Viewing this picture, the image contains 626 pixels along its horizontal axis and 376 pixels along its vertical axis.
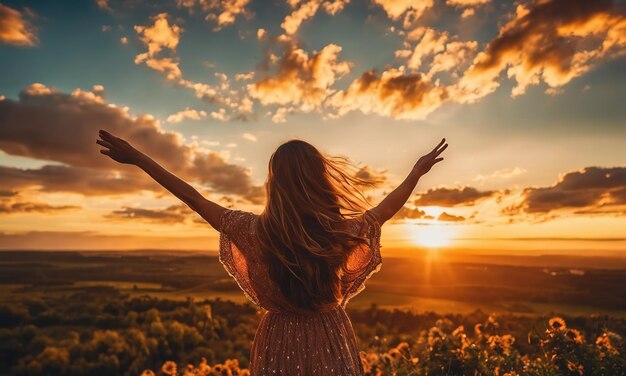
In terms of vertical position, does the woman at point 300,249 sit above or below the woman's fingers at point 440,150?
below

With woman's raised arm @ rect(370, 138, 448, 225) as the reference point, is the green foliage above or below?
below

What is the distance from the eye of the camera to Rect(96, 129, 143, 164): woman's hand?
2.40m

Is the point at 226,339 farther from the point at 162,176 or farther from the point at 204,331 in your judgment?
the point at 162,176

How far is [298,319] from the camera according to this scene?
7.79 ft

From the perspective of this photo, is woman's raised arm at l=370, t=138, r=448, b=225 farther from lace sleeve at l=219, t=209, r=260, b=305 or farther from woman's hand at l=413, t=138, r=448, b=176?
lace sleeve at l=219, t=209, r=260, b=305

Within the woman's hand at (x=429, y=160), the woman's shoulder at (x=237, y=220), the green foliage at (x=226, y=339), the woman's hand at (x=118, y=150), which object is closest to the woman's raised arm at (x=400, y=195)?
the woman's hand at (x=429, y=160)

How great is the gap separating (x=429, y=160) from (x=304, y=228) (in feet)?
3.51

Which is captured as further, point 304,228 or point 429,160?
point 429,160

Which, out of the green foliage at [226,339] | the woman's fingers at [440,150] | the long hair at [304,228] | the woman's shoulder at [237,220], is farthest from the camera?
the green foliage at [226,339]

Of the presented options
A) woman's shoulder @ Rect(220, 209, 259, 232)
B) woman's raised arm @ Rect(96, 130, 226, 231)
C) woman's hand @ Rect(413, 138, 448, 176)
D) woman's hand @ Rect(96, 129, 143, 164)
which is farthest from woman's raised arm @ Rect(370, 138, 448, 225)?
woman's hand @ Rect(96, 129, 143, 164)

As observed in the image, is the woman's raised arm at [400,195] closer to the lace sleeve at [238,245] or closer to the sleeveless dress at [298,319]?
the sleeveless dress at [298,319]

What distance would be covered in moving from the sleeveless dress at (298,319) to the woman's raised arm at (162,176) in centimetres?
9

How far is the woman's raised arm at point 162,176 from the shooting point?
2.38 meters

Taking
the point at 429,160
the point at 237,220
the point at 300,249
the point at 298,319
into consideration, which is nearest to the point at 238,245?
the point at 237,220
